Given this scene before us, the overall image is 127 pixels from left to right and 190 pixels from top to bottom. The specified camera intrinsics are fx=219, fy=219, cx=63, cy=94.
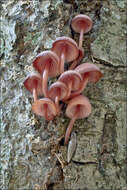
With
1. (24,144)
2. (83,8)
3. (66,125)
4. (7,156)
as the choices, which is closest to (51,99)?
(66,125)

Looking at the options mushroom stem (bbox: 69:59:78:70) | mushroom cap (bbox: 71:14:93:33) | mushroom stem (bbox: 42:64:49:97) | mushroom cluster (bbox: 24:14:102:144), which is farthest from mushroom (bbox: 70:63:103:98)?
mushroom cap (bbox: 71:14:93:33)

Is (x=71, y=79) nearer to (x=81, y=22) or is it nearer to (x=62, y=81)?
(x=62, y=81)

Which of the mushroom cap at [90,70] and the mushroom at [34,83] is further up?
the mushroom cap at [90,70]

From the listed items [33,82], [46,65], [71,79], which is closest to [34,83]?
[33,82]

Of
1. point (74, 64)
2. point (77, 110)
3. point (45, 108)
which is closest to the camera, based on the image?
point (45, 108)

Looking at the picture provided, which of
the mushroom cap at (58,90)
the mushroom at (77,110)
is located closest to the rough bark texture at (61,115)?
the mushroom at (77,110)

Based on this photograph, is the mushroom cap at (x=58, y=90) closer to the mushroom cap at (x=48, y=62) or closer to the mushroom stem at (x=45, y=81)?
the mushroom stem at (x=45, y=81)
